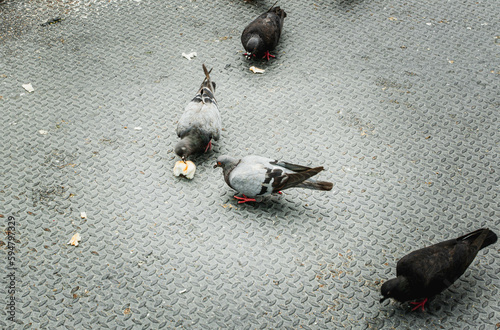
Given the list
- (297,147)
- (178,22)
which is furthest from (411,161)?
(178,22)

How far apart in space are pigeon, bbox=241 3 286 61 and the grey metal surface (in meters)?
0.16

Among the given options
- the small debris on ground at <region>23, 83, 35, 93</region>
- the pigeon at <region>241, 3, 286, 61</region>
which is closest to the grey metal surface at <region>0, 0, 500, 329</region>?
the small debris on ground at <region>23, 83, 35, 93</region>

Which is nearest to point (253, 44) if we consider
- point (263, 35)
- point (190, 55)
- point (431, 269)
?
point (263, 35)

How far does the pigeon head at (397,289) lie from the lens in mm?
2387

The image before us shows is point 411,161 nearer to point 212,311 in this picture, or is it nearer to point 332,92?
point 332,92

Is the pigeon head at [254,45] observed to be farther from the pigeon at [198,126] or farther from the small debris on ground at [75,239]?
the small debris on ground at [75,239]

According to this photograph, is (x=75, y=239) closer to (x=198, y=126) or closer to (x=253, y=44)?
(x=198, y=126)

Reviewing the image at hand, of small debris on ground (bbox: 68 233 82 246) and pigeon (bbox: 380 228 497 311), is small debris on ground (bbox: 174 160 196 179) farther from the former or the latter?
pigeon (bbox: 380 228 497 311)

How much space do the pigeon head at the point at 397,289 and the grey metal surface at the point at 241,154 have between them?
162 millimetres

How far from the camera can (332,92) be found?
12.5 ft

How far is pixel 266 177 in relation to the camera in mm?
2873

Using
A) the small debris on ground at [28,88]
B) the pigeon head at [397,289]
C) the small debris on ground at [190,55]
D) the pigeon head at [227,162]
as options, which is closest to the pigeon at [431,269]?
the pigeon head at [397,289]

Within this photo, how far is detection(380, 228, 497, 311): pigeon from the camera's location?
7.85 ft

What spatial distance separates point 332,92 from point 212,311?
2.20 meters
